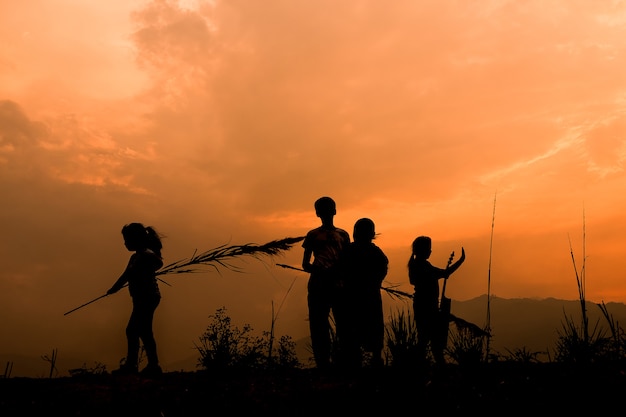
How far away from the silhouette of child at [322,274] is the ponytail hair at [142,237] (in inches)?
76.5

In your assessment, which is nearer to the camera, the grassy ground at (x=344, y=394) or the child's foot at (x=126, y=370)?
the grassy ground at (x=344, y=394)

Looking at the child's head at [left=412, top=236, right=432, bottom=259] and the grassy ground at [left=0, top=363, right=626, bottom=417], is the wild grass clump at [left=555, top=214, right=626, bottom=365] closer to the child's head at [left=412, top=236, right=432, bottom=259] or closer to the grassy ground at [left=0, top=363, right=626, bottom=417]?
the grassy ground at [left=0, top=363, right=626, bottom=417]

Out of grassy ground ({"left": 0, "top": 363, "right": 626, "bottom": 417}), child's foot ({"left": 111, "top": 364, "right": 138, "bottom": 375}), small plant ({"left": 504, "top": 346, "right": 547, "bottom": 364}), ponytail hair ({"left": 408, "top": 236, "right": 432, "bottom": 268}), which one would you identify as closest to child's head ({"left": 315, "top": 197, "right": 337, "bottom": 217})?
ponytail hair ({"left": 408, "top": 236, "right": 432, "bottom": 268})

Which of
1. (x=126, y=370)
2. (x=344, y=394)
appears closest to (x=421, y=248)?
(x=344, y=394)

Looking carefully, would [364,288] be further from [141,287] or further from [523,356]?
[141,287]

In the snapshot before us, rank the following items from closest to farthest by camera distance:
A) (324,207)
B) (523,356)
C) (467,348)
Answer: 1. (467,348)
2. (523,356)
3. (324,207)

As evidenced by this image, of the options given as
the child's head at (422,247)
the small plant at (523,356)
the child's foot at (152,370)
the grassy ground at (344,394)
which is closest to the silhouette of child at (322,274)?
the grassy ground at (344,394)

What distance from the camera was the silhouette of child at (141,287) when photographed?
701 centimetres

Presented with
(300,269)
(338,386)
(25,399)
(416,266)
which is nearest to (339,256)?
(300,269)

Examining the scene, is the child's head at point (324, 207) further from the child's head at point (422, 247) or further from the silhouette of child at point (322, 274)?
the child's head at point (422, 247)

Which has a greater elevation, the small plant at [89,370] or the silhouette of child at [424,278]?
the silhouette of child at [424,278]

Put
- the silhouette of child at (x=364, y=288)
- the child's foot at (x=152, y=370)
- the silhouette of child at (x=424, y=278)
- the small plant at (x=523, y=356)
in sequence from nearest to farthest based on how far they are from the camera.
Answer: the small plant at (x=523, y=356)
the child's foot at (x=152, y=370)
the silhouette of child at (x=364, y=288)
the silhouette of child at (x=424, y=278)

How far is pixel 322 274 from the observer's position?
6863mm

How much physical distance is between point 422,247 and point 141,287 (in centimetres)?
372
